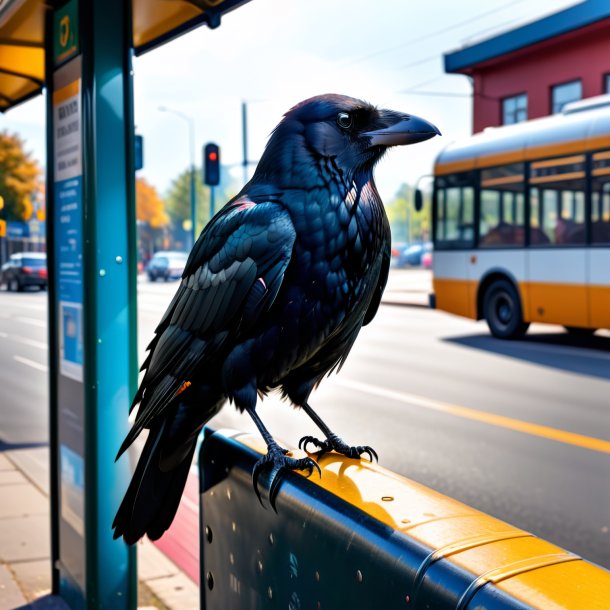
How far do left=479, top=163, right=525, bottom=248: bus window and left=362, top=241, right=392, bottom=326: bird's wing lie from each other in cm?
1123

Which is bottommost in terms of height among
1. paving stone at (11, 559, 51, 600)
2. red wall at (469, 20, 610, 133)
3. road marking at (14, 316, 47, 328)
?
paving stone at (11, 559, 51, 600)

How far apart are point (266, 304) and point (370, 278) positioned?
6.9 inches

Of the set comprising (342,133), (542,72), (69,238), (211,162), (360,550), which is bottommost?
(360,550)

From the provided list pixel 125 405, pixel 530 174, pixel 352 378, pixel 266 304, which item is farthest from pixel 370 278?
pixel 530 174

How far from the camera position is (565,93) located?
78.5ft

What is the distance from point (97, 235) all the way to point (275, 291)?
1775mm

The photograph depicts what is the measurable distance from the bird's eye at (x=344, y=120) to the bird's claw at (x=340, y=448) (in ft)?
2.24

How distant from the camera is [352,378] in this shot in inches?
408

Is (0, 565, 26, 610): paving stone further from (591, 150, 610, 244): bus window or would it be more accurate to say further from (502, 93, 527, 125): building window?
(502, 93, 527, 125): building window

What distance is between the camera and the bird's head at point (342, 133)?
125cm

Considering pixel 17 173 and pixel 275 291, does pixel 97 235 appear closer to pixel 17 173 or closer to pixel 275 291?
pixel 275 291

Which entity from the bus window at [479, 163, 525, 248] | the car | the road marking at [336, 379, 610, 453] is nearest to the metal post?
the road marking at [336, 379, 610, 453]

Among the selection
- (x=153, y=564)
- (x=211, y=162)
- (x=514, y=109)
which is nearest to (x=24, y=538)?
(x=153, y=564)

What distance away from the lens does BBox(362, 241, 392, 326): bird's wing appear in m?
1.43
